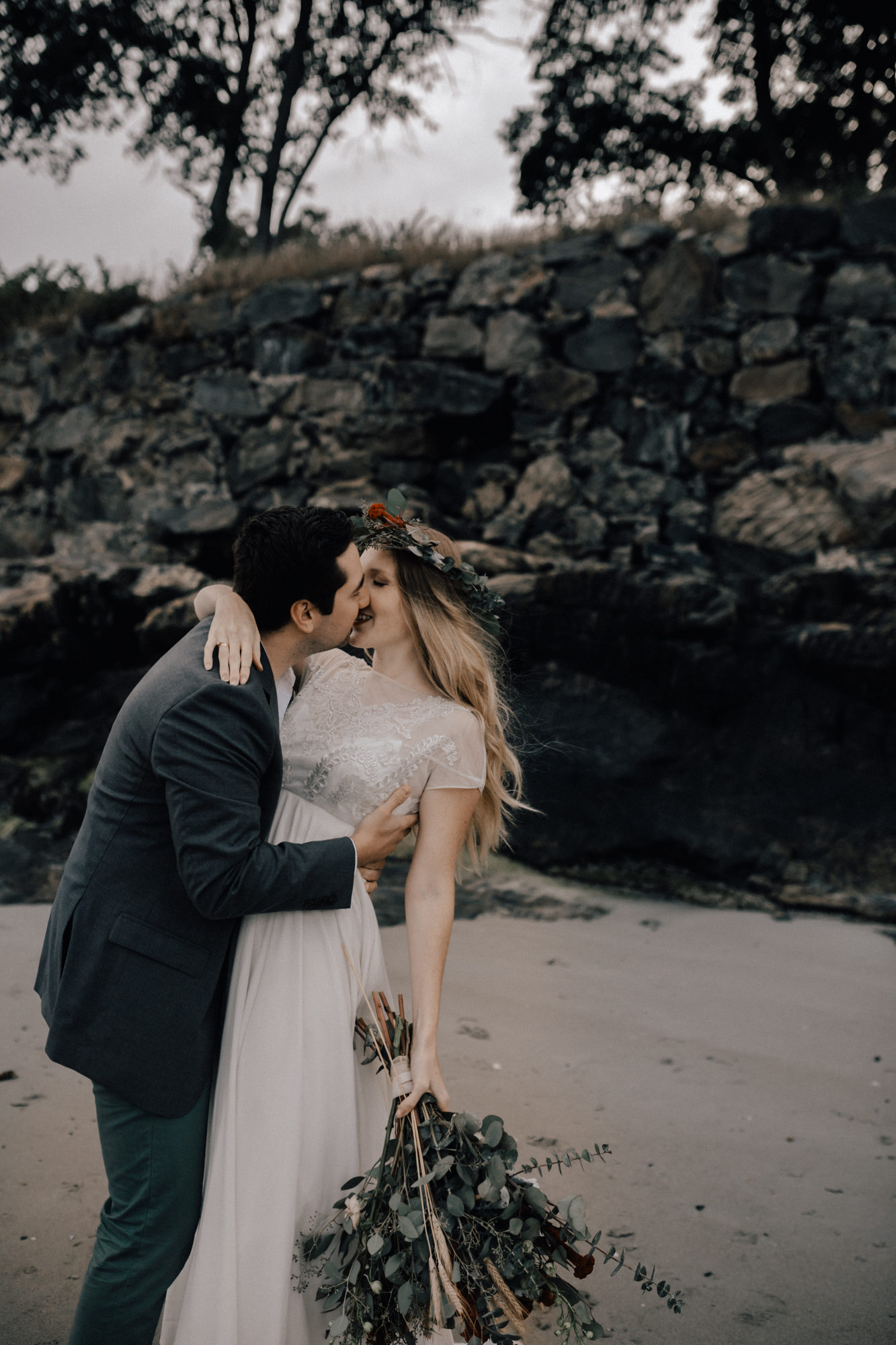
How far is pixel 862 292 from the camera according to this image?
18.9 feet

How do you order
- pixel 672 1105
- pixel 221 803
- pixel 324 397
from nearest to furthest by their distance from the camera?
pixel 221 803, pixel 672 1105, pixel 324 397

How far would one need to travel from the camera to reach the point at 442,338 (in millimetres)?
6656

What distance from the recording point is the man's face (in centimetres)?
202

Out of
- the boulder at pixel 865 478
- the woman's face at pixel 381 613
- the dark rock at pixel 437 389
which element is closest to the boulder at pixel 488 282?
the dark rock at pixel 437 389

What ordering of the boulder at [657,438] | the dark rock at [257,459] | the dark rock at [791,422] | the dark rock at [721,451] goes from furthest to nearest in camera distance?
the dark rock at [257,459]
the boulder at [657,438]
the dark rock at [721,451]
the dark rock at [791,422]

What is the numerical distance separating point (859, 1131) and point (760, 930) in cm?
163

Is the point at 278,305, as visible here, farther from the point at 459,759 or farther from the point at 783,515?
the point at 459,759

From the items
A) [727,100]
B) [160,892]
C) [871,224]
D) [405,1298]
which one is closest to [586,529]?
[871,224]

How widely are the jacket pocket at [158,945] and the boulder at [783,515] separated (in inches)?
197

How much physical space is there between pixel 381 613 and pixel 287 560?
620 mm

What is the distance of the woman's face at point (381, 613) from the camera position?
2520mm

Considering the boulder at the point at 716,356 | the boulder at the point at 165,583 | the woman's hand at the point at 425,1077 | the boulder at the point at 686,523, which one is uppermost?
the boulder at the point at 716,356

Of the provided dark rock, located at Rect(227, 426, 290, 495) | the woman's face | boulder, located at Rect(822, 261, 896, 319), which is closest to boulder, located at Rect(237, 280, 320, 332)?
dark rock, located at Rect(227, 426, 290, 495)

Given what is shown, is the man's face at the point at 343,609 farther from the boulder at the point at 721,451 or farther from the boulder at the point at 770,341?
the boulder at the point at 770,341
